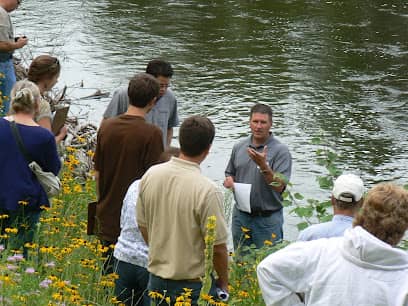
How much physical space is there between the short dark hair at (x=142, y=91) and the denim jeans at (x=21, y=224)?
896 millimetres

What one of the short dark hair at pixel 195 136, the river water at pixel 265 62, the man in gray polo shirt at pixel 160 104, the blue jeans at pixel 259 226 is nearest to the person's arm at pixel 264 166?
the blue jeans at pixel 259 226

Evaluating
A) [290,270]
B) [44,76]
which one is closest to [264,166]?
[44,76]

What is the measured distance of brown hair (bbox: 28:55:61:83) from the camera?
266 inches

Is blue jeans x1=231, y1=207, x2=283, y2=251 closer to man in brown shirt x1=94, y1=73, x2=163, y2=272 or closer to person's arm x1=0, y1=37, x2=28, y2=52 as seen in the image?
man in brown shirt x1=94, y1=73, x2=163, y2=272

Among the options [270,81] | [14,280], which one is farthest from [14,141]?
[270,81]

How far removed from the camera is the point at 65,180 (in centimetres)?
783

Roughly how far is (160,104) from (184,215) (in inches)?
109

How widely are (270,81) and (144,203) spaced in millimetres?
11379

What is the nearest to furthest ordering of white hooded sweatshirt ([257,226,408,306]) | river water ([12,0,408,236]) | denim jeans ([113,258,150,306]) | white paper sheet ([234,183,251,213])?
white hooded sweatshirt ([257,226,408,306]), denim jeans ([113,258,150,306]), white paper sheet ([234,183,251,213]), river water ([12,0,408,236])

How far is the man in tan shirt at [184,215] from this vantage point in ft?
16.4

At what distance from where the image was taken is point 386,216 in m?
3.85

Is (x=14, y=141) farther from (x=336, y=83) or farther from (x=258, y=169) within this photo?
(x=336, y=83)

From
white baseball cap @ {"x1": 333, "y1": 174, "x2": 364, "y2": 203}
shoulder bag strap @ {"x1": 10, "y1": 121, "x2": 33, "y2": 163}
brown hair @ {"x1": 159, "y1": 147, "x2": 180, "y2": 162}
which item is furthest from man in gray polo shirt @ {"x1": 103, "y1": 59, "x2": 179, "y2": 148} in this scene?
white baseball cap @ {"x1": 333, "y1": 174, "x2": 364, "y2": 203}

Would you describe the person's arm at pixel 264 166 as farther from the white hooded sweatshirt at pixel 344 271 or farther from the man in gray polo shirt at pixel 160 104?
the white hooded sweatshirt at pixel 344 271
